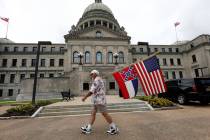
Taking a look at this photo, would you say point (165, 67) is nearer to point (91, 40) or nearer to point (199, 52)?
point (199, 52)

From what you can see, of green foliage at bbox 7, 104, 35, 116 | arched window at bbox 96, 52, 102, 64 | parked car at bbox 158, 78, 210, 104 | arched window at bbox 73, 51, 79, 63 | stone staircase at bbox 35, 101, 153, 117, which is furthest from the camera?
arched window at bbox 96, 52, 102, 64

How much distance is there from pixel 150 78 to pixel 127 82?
1459 millimetres

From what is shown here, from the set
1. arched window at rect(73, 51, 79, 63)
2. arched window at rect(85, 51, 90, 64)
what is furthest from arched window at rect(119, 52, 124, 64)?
arched window at rect(73, 51, 79, 63)

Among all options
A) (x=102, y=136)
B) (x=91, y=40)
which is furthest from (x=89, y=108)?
(x=91, y=40)

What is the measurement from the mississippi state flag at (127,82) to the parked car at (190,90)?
5607 millimetres

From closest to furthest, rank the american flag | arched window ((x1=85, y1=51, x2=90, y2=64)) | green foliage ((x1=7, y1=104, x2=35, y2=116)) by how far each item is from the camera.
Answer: the american flag → green foliage ((x1=7, y1=104, x2=35, y2=116)) → arched window ((x1=85, y1=51, x2=90, y2=64))

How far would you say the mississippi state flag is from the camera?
655 centimetres

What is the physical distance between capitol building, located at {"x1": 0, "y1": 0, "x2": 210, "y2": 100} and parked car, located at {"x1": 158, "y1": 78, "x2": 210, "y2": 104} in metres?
13.9

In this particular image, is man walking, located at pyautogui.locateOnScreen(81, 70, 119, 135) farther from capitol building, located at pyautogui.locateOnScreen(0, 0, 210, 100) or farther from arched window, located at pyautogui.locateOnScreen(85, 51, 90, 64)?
arched window, located at pyautogui.locateOnScreen(85, 51, 90, 64)

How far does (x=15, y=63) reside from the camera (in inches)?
1535

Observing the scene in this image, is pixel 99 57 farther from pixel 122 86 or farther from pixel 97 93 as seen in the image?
pixel 97 93

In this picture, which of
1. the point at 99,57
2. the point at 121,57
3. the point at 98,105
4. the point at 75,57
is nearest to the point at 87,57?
the point at 75,57

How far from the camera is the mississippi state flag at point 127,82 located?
6547 mm

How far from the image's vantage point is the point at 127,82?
668 centimetres
